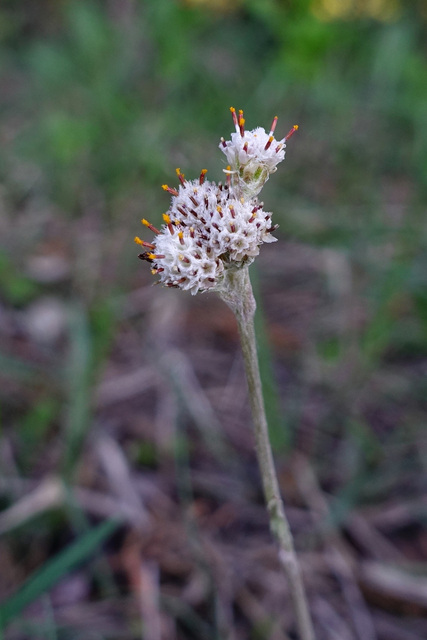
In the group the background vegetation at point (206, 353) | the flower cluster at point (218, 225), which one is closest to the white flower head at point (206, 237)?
the flower cluster at point (218, 225)

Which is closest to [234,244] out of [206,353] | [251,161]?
[251,161]

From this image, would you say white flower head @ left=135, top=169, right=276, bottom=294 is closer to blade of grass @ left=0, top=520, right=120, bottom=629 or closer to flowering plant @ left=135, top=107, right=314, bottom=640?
flowering plant @ left=135, top=107, right=314, bottom=640

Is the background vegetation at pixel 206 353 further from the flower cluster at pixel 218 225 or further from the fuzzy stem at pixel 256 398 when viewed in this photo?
the flower cluster at pixel 218 225

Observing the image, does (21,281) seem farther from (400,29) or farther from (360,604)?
(400,29)

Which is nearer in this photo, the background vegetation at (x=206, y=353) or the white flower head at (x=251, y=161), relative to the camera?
the white flower head at (x=251, y=161)

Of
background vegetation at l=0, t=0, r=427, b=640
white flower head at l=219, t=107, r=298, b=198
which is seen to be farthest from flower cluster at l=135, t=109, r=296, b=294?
background vegetation at l=0, t=0, r=427, b=640

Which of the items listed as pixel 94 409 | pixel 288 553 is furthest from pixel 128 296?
pixel 288 553
